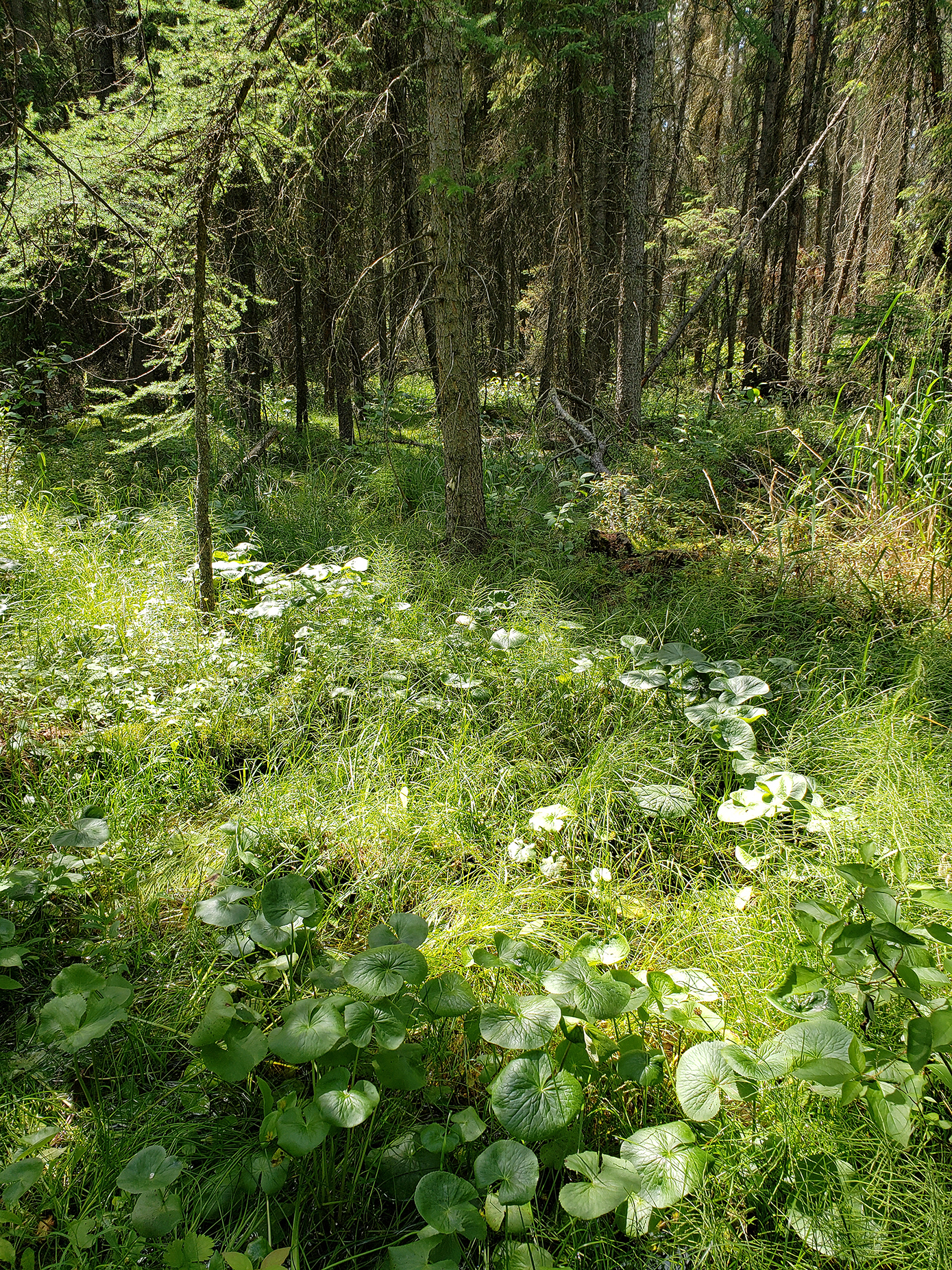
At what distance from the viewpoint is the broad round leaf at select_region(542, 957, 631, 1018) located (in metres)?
1.34

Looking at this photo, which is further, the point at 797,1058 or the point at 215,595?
the point at 215,595

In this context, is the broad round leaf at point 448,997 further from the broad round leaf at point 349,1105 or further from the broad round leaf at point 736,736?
the broad round leaf at point 736,736

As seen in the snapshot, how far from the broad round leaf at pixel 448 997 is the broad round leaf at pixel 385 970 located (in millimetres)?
68

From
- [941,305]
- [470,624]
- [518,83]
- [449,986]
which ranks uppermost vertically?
[518,83]

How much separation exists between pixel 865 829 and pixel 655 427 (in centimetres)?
580

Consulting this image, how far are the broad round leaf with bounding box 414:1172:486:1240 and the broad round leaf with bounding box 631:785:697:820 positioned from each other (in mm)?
1185

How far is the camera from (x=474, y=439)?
4512 millimetres

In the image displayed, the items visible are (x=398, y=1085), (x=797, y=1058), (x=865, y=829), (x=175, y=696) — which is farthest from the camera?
(x=175, y=696)

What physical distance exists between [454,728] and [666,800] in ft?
3.11

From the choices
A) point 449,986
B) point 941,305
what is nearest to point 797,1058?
point 449,986

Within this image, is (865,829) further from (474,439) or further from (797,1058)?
(474,439)

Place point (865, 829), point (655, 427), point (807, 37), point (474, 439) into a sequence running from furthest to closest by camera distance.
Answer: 1. point (807, 37)
2. point (655, 427)
3. point (474, 439)
4. point (865, 829)

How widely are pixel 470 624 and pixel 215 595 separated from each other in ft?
5.10

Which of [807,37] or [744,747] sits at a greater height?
[807,37]
